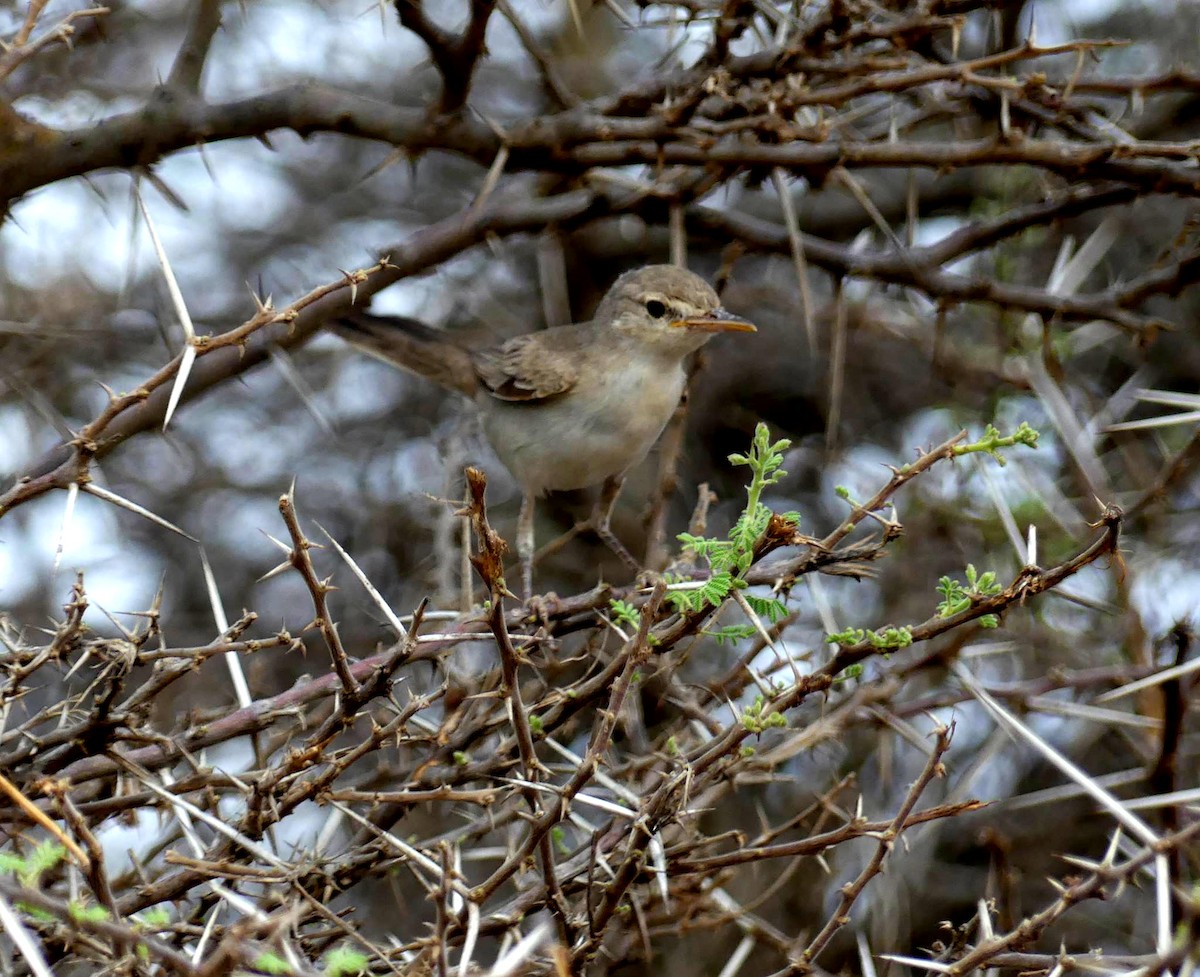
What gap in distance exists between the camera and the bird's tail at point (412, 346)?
16.3 ft

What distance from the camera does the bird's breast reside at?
5.17 metres

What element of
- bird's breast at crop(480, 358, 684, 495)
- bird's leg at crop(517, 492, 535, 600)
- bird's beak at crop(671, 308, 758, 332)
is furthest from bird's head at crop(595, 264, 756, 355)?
bird's leg at crop(517, 492, 535, 600)

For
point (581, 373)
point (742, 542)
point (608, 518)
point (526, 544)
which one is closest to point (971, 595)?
point (742, 542)

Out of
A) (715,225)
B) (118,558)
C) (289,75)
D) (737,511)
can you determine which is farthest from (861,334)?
(118,558)

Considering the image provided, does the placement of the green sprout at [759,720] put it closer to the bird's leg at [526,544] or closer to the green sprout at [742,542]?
the green sprout at [742,542]

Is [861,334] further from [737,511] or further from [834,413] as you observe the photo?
[834,413]

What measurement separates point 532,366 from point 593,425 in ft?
1.22

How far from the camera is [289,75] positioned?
636 cm

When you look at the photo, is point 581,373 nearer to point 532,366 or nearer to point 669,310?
point 532,366

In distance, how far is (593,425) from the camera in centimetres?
519

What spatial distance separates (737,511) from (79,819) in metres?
4.41

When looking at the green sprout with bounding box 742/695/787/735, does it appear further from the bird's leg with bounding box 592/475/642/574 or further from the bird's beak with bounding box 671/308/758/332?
the bird's beak with bounding box 671/308/758/332

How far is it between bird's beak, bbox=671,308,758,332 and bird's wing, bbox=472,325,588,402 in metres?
0.52

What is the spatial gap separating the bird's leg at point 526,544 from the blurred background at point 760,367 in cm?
30
